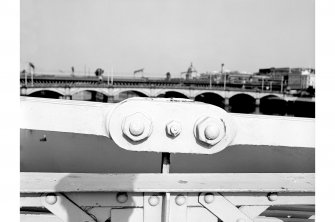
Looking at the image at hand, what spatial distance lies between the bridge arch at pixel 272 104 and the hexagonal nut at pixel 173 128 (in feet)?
136

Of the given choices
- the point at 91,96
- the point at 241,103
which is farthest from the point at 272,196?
the point at 91,96

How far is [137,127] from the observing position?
108 cm

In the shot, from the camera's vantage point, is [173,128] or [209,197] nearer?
[173,128]

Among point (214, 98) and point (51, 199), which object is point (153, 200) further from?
point (214, 98)

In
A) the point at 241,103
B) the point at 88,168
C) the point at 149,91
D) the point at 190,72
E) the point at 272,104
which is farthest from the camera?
the point at 190,72

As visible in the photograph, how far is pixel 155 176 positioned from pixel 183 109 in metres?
0.32

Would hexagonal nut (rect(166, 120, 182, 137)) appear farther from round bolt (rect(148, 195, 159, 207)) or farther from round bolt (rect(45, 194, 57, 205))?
round bolt (rect(45, 194, 57, 205))

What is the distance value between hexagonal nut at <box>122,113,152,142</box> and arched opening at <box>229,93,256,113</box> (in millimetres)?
42447

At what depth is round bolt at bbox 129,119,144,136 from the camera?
1079 mm

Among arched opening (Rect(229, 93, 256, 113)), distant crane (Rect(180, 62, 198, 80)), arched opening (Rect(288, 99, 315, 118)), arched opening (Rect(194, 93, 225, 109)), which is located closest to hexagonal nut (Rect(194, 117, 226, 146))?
arched opening (Rect(288, 99, 315, 118))

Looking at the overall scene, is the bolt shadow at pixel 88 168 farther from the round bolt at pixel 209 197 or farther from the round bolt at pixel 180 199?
the round bolt at pixel 209 197

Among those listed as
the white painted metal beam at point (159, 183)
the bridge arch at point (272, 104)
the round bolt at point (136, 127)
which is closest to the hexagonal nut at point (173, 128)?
the round bolt at point (136, 127)

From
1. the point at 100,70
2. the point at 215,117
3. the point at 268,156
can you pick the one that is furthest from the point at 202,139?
the point at 100,70

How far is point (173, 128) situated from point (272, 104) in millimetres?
46326
